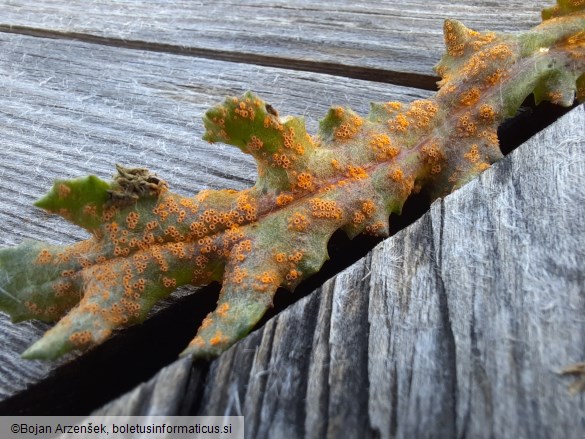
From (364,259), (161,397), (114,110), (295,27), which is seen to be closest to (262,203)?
(364,259)

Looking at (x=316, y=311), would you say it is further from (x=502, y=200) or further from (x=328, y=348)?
(x=502, y=200)

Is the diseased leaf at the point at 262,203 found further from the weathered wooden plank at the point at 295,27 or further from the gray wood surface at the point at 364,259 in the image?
the weathered wooden plank at the point at 295,27

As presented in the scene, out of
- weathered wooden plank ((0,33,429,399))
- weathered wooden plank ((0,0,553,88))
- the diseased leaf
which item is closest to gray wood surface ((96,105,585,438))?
the diseased leaf

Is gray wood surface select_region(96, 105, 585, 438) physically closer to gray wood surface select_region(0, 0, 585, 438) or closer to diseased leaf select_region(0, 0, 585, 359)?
gray wood surface select_region(0, 0, 585, 438)

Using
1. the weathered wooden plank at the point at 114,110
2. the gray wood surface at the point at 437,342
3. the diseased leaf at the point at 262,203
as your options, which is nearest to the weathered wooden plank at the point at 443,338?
the gray wood surface at the point at 437,342

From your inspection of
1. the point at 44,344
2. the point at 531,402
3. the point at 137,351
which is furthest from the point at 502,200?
the point at 44,344

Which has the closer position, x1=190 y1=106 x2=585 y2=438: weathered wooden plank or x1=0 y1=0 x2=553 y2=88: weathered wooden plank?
x1=190 y1=106 x2=585 y2=438: weathered wooden plank

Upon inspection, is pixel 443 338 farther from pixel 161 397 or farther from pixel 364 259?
pixel 161 397
